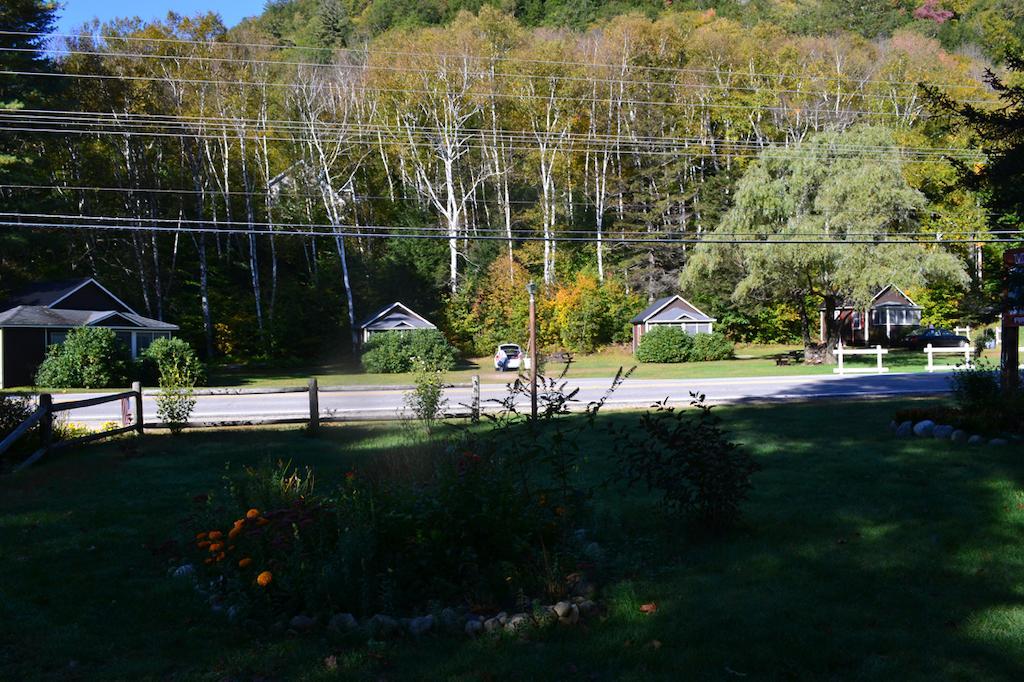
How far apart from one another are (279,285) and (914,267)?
34.7 meters

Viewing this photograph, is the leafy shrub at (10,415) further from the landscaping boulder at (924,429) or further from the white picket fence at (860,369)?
the white picket fence at (860,369)

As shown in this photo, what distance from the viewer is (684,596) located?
5582mm

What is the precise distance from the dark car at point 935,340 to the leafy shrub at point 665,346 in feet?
49.6

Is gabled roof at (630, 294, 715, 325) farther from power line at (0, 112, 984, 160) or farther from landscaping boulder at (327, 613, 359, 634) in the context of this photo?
landscaping boulder at (327, 613, 359, 634)

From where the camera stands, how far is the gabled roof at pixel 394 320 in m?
44.3


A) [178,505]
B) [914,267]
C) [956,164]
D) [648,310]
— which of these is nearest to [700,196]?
[648,310]

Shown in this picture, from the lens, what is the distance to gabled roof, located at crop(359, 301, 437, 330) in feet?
145

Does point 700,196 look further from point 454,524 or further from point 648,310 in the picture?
point 454,524

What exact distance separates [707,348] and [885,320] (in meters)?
16.8

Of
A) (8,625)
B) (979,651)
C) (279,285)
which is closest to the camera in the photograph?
(979,651)

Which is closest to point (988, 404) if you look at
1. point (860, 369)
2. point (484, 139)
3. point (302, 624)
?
point (302, 624)

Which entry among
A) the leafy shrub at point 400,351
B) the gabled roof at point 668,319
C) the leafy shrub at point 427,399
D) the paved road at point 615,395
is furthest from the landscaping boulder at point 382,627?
the gabled roof at point 668,319

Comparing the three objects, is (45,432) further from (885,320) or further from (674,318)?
(885,320)

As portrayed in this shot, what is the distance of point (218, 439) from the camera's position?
46.0 ft
